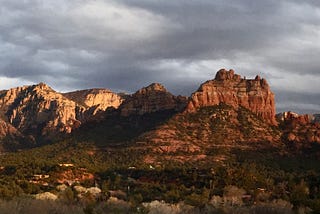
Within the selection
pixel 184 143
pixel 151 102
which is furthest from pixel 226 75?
pixel 184 143

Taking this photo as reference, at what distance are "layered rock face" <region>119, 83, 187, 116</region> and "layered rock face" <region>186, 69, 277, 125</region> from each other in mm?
11564

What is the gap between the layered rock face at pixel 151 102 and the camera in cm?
16838

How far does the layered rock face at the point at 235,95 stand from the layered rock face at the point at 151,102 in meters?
11.6

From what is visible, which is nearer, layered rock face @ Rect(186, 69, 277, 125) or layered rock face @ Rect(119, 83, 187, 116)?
layered rock face @ Rect(186, 69, 277, 125)

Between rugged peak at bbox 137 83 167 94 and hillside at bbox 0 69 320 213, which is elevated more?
rugged peak at bbox 137 83 167 94

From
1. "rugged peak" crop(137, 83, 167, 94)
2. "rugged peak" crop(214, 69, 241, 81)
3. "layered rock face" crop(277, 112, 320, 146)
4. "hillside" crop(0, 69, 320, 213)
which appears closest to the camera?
"hillside" crop(0, 69, 320, 213)

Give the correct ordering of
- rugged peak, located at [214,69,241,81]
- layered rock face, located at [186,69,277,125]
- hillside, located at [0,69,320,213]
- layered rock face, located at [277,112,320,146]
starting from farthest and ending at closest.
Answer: rugged peak, located at [214,69,241,81] < layered rock face, located at [186,69,277,125] < layered rock face, located at [277,112,320,146] < hillside, located at [0,69,320,213]

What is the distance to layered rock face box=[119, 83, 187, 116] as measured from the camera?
552 ft

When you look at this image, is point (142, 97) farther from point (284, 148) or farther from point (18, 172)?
point (18, 172)

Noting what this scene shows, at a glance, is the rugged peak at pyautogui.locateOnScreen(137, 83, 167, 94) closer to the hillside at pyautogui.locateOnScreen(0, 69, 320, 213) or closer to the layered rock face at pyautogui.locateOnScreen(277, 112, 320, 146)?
the hillside at pyautogui.locateOnScreen(0, 69, 320, 213)

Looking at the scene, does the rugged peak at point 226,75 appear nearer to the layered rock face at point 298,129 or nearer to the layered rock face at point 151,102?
the layered rock face at point 151,102

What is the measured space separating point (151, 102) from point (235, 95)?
31.5m

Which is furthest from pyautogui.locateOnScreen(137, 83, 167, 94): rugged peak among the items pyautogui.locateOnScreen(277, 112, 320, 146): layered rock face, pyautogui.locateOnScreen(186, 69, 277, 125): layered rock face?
pyautogui.locateOnScreen(277, 112, 320, 146): layered rock face

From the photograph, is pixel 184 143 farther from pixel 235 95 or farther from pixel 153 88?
pixel 153 88
